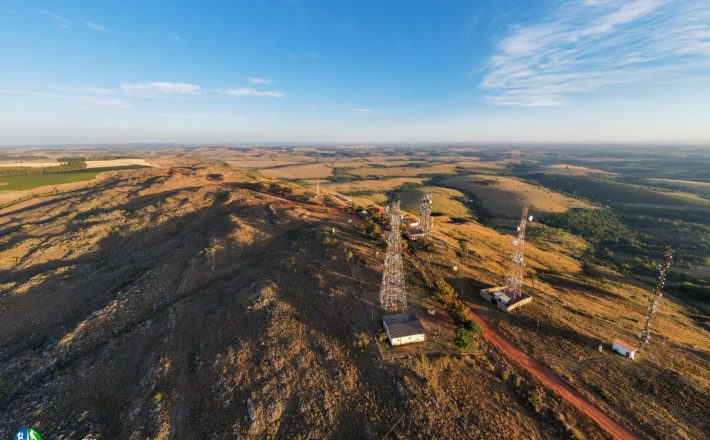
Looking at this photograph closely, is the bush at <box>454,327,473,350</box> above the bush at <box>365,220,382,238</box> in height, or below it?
below

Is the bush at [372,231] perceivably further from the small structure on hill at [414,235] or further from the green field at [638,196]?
the green field at [638,196]

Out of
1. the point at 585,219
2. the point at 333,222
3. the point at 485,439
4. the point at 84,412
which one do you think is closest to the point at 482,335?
the point at 485,439

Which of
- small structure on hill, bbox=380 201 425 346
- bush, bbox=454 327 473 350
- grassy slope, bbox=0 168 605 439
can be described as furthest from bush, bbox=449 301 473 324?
small structure on hill, bbox=380 201 425 346

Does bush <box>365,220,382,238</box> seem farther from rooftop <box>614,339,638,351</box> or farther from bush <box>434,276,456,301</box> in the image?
rooftop <box>614,339,638,351</box>

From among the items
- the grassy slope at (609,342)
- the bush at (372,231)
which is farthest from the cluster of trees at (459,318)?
the bush at (372,231)

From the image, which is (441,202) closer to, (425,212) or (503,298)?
(425,212)

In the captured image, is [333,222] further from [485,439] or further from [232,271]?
[485,439]
